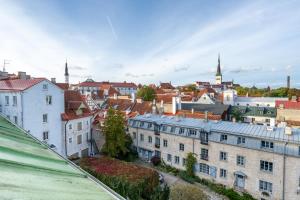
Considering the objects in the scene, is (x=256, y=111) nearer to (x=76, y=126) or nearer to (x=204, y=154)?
(x=204, y=154)

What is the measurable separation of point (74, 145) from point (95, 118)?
23.1ft

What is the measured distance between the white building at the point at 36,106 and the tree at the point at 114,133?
548 centimetres

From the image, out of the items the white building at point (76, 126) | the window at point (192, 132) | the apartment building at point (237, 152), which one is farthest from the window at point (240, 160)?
the white building at point (76, 126)

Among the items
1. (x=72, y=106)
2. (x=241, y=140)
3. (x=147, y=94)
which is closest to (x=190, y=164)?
(x=241, y=140)

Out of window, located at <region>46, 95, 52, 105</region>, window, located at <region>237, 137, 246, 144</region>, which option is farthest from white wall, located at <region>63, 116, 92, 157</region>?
window, located at <region>237, 137, 246, 144</region>

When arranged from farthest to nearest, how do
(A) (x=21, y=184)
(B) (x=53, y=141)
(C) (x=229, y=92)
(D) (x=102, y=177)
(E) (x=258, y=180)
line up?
(C) (x=229, y=92) < (B) (x=53, y=141) < (E) (x=258, y=180) < (D) (x=102, y=177) < (A) (x=21, y=184)

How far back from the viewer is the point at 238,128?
24.1 meters

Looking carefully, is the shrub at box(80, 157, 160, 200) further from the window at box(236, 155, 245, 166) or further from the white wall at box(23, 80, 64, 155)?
the window at box(236, 155, 245, 166)

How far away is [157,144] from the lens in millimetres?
30047

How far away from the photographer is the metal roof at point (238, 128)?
20.6 meters

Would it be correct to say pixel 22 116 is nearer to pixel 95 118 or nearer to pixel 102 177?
pixel 102 177

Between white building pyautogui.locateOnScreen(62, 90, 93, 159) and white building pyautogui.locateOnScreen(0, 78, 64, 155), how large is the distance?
93 centimetres

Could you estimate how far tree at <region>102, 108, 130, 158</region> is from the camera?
28533mm

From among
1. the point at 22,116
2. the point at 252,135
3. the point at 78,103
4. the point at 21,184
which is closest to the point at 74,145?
the point at 78,103
